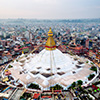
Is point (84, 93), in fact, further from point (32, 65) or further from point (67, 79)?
point (32, 65)

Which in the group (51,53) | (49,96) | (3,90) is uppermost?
(51,53)

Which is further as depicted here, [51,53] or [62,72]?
[51,53]

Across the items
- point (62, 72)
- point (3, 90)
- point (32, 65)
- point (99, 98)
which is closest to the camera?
point (99, 98)

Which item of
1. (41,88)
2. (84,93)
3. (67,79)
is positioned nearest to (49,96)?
(41,88)

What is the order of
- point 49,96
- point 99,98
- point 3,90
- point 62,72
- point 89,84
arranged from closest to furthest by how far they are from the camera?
point 49,96, point 99,98, point 3,90, point 89,84, point 62,72

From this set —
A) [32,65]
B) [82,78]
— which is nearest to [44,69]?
[32,65]

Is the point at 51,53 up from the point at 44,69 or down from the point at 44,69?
up
